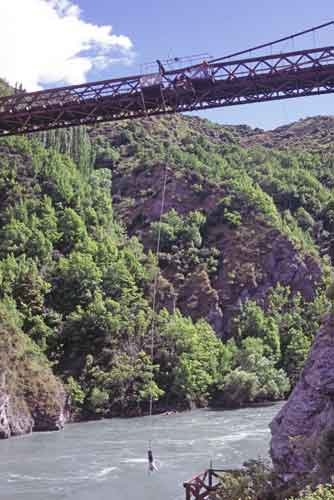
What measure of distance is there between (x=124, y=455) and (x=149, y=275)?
3408 centimetres

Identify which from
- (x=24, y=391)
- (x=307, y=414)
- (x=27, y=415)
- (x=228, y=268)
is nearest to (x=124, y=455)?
(x=27, y=415)

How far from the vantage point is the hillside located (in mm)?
50406

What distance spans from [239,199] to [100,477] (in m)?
54.1

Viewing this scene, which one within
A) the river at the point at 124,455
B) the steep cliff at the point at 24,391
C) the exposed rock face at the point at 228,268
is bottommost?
the river at the point at 124,455

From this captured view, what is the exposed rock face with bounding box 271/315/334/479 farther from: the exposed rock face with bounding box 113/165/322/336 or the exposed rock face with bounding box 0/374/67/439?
the exposed rock face with bounding box 113/165/322/336

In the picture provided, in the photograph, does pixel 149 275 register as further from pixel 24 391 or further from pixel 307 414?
pixel 307 414

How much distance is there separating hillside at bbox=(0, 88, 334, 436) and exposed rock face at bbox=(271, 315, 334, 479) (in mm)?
20789

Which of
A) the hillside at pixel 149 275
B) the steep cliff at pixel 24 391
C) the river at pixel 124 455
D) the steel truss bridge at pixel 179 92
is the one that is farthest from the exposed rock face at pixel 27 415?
the steel truss bridge at pixel 179 92

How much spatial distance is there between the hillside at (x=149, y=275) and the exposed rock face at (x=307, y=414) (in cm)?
2079

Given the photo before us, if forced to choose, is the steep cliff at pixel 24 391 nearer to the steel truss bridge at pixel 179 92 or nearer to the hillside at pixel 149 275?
the hillside at pixel 149 275

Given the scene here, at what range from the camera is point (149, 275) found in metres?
63.9

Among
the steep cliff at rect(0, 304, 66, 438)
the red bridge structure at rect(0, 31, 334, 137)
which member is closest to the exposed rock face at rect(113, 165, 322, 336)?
the steep cliff at rect(0, 304, 66, 438)

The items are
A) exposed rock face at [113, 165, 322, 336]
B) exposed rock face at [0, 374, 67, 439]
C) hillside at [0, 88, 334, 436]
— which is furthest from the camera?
exposed rock face at [113, 165, 322, 336]

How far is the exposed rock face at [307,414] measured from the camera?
49.3 ft
